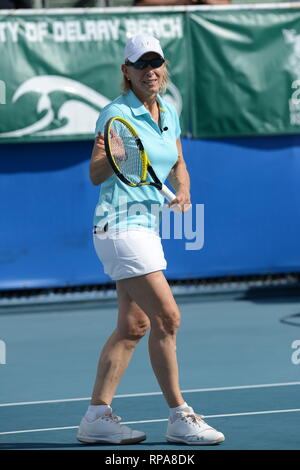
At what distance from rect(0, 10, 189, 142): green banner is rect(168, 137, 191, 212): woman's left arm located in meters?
4.35

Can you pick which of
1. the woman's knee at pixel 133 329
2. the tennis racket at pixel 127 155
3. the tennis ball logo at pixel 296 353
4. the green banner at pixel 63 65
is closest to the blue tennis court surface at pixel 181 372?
the tennis ball logo at pixel 296 353

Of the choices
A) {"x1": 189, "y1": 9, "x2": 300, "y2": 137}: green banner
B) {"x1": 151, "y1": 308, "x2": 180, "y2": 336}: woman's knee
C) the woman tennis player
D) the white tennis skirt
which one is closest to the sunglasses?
the woman tennis player

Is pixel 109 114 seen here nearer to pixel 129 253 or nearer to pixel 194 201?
pixel 129 253

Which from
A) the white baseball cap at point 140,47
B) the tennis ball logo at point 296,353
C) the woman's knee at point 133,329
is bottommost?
the tennis ball logo at point 296,353

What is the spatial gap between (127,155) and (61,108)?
4761 millimetres

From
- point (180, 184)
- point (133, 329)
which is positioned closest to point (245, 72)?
point (180, 184)

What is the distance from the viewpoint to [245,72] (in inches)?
400

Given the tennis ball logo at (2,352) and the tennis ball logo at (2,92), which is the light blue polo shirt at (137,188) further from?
the tennis ball logo at (2,92)

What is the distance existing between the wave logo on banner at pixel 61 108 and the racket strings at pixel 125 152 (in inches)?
183

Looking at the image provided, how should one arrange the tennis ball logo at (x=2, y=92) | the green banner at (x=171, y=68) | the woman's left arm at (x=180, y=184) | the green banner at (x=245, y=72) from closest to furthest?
the woman's left arm at (x=180, y=184) → the tennis ball logo at (x=2, y=92) → the green banner at (x=171, y=68) → the green banner at (x=245, y=72)

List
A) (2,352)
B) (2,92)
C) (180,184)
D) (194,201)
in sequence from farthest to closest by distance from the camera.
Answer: (194,201) → (2,92) → (2,352) → (180,184)

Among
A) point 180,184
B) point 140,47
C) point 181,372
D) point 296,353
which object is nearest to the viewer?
point 140,47

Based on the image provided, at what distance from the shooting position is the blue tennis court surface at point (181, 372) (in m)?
5.64

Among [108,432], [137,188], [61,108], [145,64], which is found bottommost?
[108,432]
